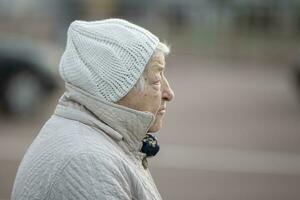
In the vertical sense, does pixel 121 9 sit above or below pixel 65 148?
below

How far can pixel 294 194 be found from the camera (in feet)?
29.5

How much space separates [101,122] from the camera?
2.70 m

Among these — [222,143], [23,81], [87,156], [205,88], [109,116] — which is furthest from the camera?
[205,88]

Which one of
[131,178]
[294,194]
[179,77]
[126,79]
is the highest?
[126,79]

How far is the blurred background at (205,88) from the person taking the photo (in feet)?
33.0

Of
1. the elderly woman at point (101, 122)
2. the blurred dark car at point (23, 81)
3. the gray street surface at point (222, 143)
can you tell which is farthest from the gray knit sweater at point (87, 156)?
the blurred dark car at point (23, 81)

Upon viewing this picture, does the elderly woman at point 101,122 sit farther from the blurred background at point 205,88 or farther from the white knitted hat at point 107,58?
the blurred background at point 205,88

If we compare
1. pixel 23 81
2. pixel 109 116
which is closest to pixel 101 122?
pixel 109 116

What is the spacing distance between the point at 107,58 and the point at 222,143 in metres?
9.69

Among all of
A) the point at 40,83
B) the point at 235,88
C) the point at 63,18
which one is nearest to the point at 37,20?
the point at 63,18

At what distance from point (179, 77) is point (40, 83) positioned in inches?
333

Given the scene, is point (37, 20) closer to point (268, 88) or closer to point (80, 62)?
point (268, 88)

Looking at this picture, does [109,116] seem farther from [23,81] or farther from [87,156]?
[23,81]

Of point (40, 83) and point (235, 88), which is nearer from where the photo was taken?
point (40, 83)
